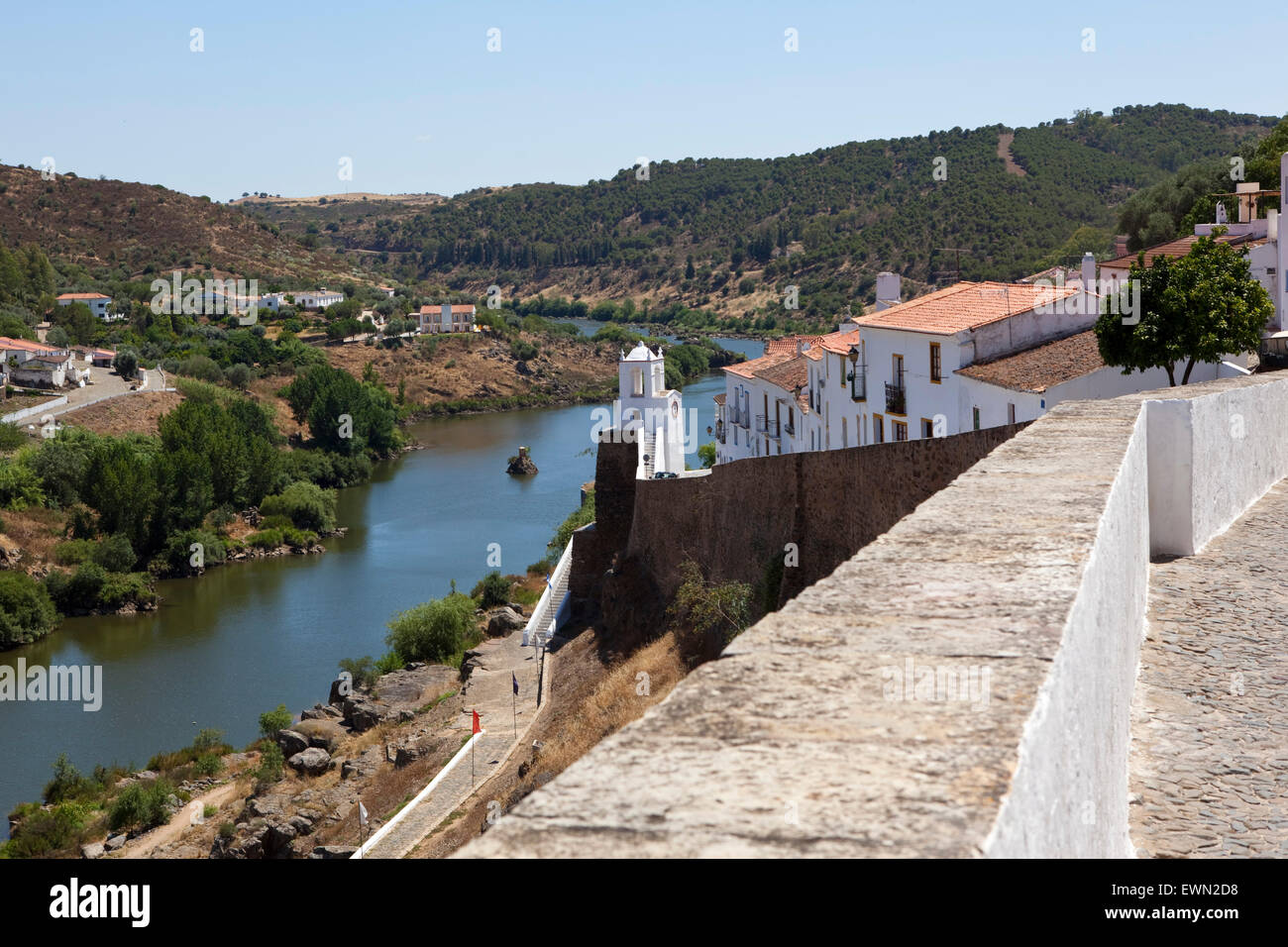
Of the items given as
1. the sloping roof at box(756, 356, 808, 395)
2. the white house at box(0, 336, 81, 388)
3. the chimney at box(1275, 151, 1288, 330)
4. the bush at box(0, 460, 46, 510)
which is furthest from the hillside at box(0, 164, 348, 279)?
the chimney at box(1275, 151, 1288, 330)

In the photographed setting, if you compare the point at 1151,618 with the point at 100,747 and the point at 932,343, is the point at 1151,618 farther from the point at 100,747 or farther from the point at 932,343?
the point at 100,747

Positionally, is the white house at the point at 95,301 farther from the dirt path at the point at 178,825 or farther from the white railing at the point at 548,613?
the dirt path at the point at 178,825

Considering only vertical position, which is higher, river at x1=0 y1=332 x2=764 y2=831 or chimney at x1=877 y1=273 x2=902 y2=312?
chimney at x1=877 y1=273 x2=902 y2=312

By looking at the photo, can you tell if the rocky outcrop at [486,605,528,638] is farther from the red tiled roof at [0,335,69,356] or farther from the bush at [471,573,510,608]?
the red tiled roof at [0,335,69,356]

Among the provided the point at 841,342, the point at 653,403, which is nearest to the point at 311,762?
the point at 653,403

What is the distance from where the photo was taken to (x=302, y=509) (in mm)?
51062

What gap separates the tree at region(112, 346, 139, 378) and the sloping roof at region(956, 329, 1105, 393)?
176ft

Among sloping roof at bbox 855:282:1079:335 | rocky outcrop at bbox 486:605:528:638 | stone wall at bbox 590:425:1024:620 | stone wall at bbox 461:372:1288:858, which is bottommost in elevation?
rocky outcrop at bbox 486:605:528:638

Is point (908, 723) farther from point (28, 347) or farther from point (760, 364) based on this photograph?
point (28, 347)

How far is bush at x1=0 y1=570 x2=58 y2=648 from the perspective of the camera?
122 ft

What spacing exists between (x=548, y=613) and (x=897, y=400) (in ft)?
33.8

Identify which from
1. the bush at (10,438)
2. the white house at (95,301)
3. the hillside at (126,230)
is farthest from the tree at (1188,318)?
the hillside at (126,230)

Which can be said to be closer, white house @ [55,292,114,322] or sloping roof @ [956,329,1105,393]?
sloping roof @ [956,329,1105,393]
